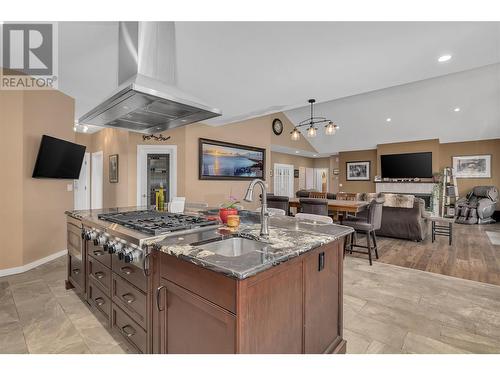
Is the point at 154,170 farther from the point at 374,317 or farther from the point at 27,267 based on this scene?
the point at 374,317

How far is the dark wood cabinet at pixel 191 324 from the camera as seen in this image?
1.04 meters

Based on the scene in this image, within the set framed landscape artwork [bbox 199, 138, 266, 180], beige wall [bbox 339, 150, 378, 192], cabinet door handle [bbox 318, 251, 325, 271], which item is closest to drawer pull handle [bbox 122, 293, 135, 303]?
cabinet door handle [bbox 318, 251, 325, 271]

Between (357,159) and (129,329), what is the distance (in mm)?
9806

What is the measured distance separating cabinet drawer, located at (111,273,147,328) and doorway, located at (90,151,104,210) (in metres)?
4.93

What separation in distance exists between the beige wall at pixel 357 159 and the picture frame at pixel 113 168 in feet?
27.0

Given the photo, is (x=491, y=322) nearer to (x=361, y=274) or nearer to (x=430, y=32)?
(x=361, y=274)

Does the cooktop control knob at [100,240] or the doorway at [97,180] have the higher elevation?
the doorway at [97,180]

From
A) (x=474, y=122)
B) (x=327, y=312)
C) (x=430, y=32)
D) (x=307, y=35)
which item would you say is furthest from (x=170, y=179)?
(x=474, y=122)

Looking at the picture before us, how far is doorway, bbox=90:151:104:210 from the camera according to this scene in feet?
19.7

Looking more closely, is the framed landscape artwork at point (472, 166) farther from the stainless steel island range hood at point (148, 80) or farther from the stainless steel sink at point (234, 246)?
the stainless steel sink at point (234, 246)

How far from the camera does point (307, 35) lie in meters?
2.18

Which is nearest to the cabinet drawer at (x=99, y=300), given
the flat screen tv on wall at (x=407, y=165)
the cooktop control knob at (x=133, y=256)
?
the cooktop control knob at (x=133, y=256)

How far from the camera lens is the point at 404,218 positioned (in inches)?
187
